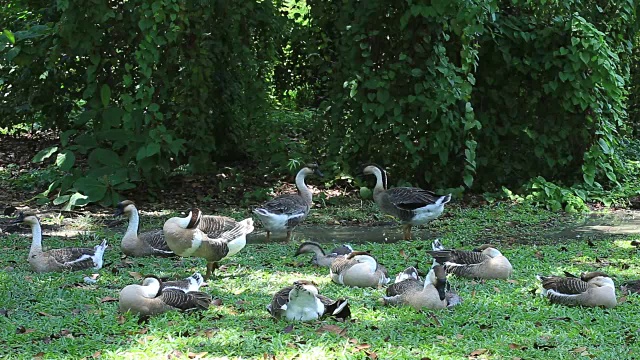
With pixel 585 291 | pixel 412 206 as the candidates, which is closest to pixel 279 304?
pixel 585 291

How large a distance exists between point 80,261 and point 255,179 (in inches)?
243

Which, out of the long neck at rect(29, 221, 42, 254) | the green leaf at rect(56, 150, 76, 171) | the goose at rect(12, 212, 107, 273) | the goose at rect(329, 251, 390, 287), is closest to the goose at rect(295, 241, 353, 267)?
the goose at rect(329, 251, 390, 287)

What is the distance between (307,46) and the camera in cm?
1569

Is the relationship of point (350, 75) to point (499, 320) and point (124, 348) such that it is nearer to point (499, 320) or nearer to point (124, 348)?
point (499, 320)

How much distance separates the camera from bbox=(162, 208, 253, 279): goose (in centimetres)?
851

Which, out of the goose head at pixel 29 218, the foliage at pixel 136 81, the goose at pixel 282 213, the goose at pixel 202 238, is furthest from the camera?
the foliage at pixel 136 81

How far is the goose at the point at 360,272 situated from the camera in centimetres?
830

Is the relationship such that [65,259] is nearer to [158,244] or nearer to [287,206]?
[158,244]

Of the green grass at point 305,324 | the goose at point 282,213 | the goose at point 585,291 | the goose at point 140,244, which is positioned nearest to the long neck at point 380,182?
the goose at point 282,213

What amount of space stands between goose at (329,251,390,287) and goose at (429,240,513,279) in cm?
75

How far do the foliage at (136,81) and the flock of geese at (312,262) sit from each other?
313cm

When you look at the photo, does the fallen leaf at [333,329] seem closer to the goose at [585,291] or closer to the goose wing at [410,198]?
the goose at [585,291]

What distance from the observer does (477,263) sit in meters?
8.79

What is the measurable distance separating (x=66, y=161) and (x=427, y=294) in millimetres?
7681
